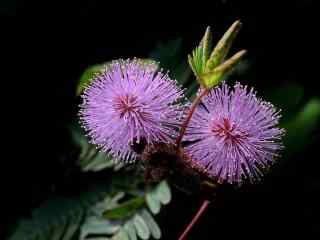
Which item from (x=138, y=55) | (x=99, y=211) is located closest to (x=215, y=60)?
(x=99, y=211)

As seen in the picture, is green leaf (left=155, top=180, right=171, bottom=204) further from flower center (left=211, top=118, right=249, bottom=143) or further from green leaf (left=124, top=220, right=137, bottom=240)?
flower center (left=211, top=118, right=249, bottom=143)

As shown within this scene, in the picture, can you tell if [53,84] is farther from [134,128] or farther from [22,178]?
[134,128]

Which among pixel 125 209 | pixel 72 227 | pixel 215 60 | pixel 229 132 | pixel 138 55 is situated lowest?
pixel 72 227

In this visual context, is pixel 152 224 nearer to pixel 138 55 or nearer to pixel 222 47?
pixel 222 47

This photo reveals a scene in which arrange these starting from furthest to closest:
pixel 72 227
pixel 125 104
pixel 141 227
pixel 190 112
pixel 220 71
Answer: pixel 72 227, pixel 141 227, pixel 125 104, pixel 190 112, pixel 220 71

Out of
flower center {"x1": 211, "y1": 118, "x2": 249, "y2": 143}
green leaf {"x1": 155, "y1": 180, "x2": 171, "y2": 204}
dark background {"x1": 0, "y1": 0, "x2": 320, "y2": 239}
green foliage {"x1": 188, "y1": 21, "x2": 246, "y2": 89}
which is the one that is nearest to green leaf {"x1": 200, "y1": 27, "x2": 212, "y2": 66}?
green foliage {"x1": 188, "y1": 21, "x2": 246, "y2": 89}

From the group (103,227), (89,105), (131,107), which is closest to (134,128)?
(131,107)

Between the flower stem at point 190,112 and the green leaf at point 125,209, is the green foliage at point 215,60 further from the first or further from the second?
the green leaf at point 125,209

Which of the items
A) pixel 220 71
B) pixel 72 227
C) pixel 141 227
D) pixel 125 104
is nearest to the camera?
pixel 220 71
